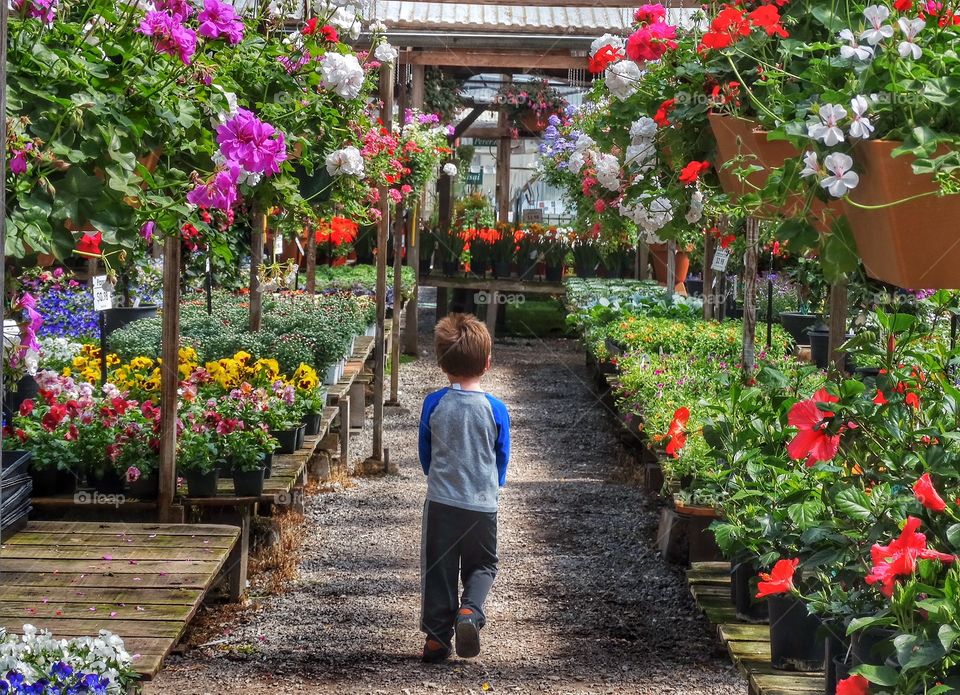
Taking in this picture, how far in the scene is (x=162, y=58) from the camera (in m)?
2.12

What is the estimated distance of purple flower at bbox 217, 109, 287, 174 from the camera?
83.4 inches

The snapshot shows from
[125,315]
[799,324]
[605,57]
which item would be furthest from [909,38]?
[799,324]

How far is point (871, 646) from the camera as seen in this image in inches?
66.5

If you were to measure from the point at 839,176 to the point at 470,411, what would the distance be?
2.09 metres

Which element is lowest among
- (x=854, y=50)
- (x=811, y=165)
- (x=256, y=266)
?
(x=256, y=266)

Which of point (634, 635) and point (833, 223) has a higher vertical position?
point (833, 223)

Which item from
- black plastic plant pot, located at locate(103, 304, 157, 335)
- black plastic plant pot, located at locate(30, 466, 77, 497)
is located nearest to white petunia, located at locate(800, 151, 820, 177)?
black plastic plant pot, located at locate(30, 466, 77, 497)

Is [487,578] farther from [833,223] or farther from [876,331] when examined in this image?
[833,223]

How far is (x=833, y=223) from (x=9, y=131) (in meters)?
1.10

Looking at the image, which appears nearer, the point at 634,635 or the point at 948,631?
the point at 948,631

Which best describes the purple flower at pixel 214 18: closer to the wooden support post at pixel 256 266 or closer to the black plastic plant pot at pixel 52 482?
the black plastic plant pot at pixel 52 482

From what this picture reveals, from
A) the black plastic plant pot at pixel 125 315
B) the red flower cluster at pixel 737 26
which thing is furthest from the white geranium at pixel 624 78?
the black plastic plant pot at pixel 125 315

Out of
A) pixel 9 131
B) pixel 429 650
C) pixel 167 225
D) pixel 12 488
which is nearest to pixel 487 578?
pixel 429 650

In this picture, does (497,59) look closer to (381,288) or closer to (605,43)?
(381,288)
